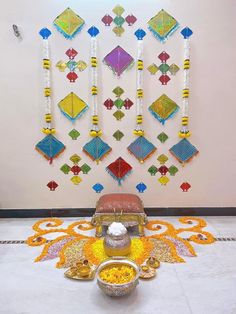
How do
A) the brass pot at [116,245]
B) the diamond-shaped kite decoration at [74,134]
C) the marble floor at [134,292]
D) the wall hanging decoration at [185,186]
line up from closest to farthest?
1. the marble floor at [134,292]
2. the brass pot at [116,245]
3. the diamond-shaped kite decoration at [74,134]
4. the wall hanging decoration at [185,186]

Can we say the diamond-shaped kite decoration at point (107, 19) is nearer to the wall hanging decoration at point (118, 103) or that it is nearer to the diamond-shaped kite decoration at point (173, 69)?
the wall hanging decoration at point (118, 103)

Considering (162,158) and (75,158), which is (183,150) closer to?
(162,158)

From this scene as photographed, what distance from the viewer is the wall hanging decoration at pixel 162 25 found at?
2.87m

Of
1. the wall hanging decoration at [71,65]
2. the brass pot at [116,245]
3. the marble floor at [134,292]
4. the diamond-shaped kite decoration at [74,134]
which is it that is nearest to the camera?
the marble floor at [134,292]

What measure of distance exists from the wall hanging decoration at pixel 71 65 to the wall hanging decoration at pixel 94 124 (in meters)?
0.10

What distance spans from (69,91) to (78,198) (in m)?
1.12

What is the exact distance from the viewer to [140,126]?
3004 mm

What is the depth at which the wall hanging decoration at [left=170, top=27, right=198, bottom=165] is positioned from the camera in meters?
2.89

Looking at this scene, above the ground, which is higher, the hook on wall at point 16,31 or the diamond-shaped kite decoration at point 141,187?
the hook on wall at point 16,31

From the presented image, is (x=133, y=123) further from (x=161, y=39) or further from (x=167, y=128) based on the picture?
(x=161, y=39)

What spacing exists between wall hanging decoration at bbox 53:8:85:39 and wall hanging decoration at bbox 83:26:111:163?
127 mm

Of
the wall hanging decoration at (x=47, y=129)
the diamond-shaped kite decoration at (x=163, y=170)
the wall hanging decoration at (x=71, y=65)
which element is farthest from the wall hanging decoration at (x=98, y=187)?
the wall hanging decoration at (x=71, y=65)

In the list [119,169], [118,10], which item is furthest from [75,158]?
[118,10]

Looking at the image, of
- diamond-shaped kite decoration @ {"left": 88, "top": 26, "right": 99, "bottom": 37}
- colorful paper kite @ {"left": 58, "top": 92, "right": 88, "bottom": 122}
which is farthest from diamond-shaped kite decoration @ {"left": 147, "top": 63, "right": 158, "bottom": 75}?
colorful paper kite @ {"left": 58, "top": 92, "right": 88, "bottom": 122}
